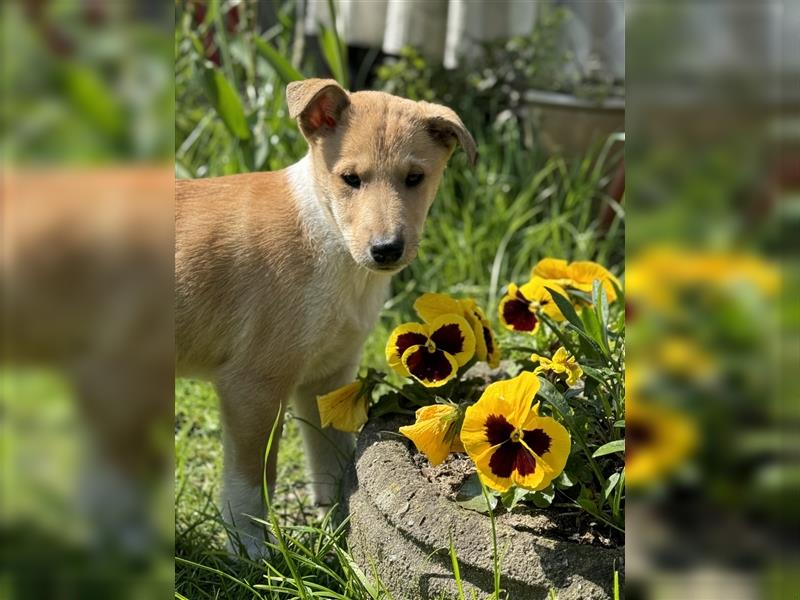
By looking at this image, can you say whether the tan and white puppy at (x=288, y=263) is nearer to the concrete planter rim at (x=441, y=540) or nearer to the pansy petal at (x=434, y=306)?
the pansy petal at (x=434, y=306)

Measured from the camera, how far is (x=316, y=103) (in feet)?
10.5

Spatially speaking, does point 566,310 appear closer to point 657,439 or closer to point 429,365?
point 429,365

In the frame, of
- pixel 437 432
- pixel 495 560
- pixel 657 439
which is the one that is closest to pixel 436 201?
pixel 437 432

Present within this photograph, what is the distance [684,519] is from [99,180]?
2.12ft

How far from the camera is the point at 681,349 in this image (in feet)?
3.04

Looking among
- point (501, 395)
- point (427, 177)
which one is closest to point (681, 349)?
point (501, 395)

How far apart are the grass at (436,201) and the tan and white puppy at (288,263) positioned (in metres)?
0.68

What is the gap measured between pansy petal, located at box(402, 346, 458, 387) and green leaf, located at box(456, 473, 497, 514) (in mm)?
392

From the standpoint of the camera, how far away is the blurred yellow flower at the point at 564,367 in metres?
2.77

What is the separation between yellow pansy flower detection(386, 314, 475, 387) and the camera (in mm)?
3004

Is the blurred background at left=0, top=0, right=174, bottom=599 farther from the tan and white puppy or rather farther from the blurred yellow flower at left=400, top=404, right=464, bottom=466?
the tan and white puppy

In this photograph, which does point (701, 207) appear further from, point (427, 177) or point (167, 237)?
point (427, 177)

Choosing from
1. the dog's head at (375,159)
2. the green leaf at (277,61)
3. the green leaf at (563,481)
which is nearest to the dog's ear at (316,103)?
the dog's head at (375,159)

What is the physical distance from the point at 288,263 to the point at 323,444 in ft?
2.62
